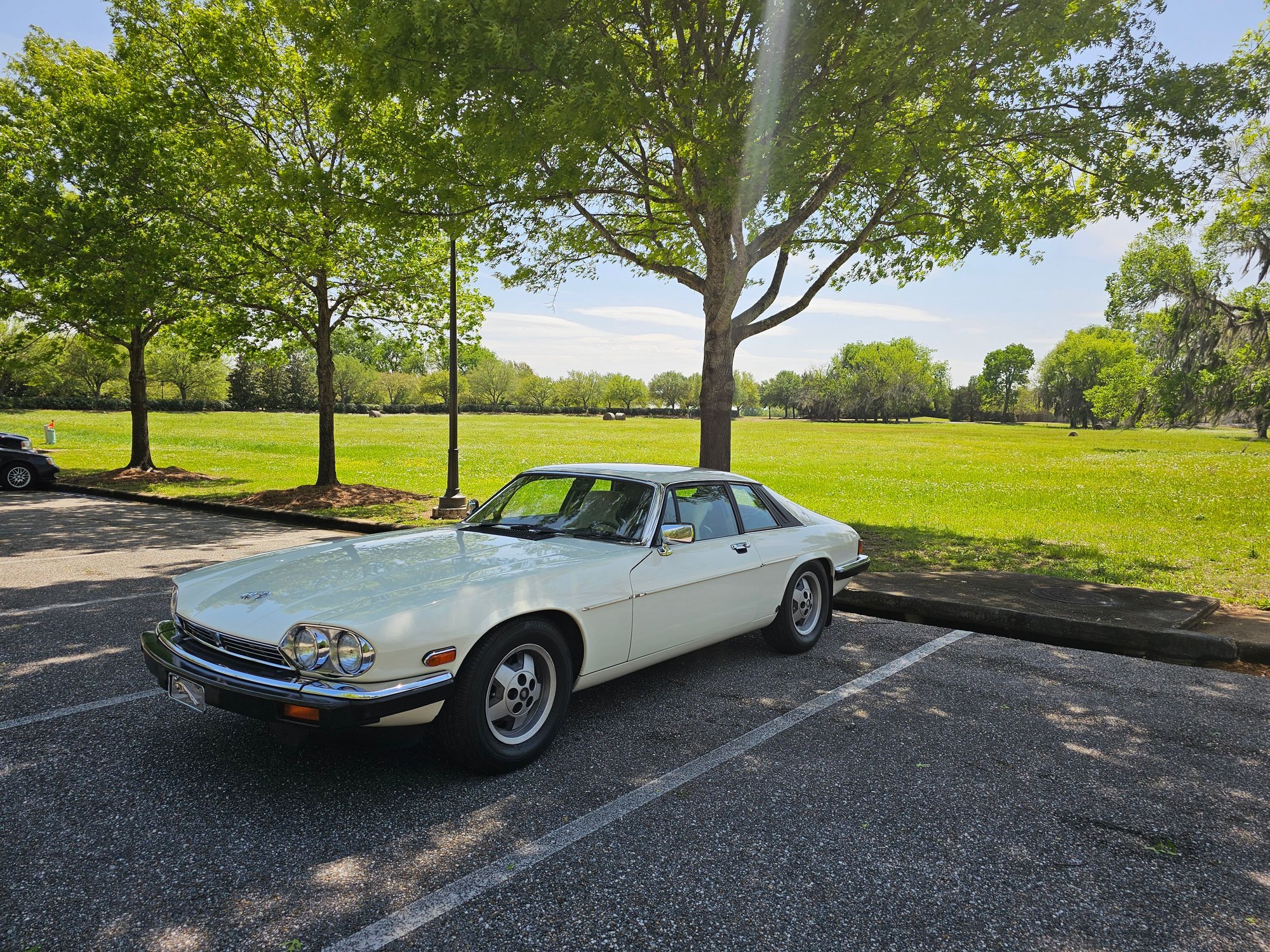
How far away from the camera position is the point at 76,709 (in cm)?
410

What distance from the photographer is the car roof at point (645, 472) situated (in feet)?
15.8

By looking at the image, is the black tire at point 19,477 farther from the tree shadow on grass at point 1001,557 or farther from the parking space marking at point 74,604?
the tree shadow on grass at point 1001,557

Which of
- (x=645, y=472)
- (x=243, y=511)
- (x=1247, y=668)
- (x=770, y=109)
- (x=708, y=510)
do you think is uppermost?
(x=770, y=109)

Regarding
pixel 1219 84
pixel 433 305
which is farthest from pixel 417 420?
pixel 1219 84

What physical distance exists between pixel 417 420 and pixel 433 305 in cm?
5206

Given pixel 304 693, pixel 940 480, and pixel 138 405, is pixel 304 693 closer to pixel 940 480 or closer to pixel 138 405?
pixel 138 405

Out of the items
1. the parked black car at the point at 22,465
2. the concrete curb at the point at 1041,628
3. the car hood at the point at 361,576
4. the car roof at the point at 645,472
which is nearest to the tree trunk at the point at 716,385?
the concrete curb at the point at 1041,628

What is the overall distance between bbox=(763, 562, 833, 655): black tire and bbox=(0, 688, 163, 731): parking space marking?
402 cm

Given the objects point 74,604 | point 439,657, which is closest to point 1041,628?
point 439,657

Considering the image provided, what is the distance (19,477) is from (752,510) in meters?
17.3

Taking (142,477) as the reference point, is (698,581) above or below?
above

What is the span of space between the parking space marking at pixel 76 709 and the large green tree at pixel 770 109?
6.41 m

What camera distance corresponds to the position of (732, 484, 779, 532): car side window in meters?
5.18

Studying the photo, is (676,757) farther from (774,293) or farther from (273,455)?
(273,455)
